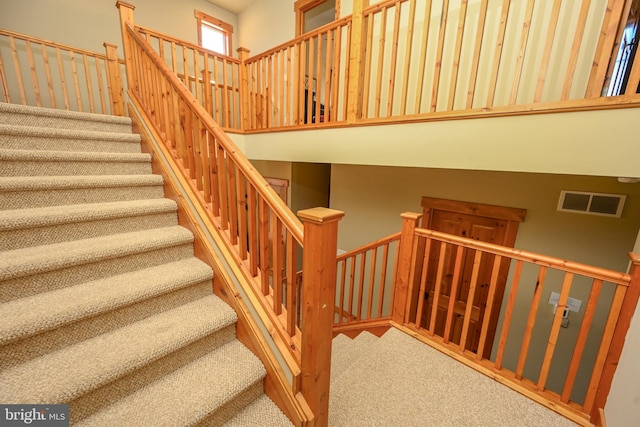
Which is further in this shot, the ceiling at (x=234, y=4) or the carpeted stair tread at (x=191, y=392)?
the ceiling at (x=234, y=4)

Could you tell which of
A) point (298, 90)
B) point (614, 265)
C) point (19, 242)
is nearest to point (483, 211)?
point (614, 265)

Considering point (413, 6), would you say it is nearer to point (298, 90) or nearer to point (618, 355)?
point (298, 90)

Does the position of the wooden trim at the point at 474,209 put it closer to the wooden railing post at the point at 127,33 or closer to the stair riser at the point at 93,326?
the stair riser at the point at 93,326

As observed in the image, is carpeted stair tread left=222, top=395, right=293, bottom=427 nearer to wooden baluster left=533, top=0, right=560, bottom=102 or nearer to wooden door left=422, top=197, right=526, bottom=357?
wooden baluster left=533, top=0, right=560, bottom=102

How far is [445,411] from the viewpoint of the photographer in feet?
4.57

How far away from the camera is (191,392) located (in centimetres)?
111

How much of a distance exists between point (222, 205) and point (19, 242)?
95cm

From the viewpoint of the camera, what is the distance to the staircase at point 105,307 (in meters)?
0.98

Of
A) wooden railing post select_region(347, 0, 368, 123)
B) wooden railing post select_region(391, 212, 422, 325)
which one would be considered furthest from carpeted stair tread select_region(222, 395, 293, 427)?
wooden railing post select_region(347, 0, 368, 123)

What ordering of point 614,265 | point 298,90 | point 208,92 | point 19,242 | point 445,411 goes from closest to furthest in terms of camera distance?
point 19,242 → point 445,411 → point 614,265 → point 298,90 → point 208,92

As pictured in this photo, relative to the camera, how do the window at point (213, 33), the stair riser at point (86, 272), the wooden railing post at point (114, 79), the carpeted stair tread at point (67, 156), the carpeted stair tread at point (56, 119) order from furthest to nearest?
the window at point (213, 33) → the wooden railing post at point (114, 79) → the carpeted stair tread at point (56, 119) → the carpeted stair tread at point (67, 156) → the stair riser at point (86, 272)

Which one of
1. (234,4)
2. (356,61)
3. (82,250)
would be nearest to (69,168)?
(82,250)

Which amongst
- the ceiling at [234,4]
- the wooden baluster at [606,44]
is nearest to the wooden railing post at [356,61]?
the wooden baluster at [606,44]

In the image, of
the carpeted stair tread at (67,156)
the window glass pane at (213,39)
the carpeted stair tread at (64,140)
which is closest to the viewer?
the carpeted stair tread at (67,156)
